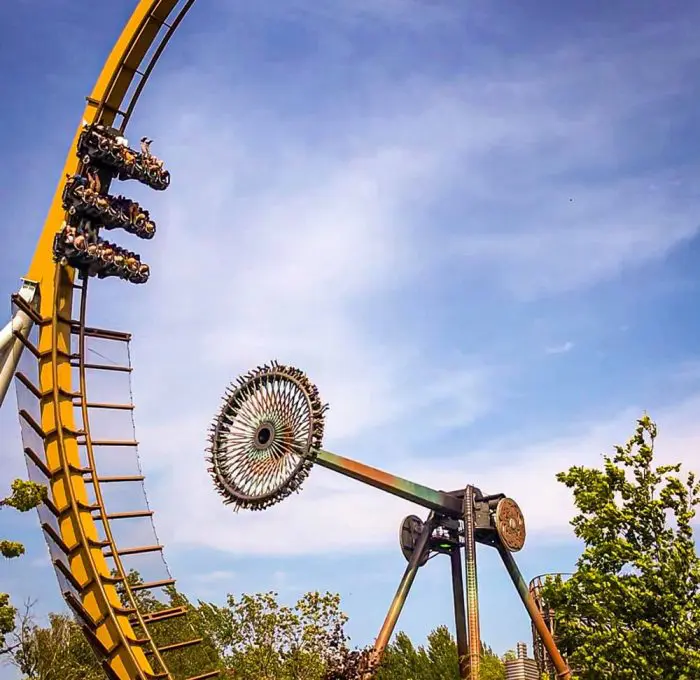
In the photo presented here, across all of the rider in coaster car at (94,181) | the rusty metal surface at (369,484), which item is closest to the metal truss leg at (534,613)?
the rusty metal surface at (369,484)

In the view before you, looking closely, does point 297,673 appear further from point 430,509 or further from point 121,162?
point 121,162

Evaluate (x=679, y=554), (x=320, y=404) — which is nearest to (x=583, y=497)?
(x=679, y=554)

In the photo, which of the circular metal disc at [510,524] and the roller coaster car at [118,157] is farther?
the circular metal disc at [510,524]

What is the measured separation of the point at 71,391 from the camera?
2158cm

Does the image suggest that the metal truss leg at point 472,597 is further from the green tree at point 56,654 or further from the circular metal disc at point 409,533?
the green tree at point 56,654

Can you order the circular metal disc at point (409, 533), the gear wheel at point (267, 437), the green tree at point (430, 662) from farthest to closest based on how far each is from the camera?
the green tree at point (430, 662) < the circular metal disc at point (409, 533) < the gear wheel at point (267, 437)

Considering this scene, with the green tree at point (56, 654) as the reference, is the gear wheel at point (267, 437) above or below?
above

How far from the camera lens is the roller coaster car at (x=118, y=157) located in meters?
21.4

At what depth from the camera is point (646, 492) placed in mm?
22234

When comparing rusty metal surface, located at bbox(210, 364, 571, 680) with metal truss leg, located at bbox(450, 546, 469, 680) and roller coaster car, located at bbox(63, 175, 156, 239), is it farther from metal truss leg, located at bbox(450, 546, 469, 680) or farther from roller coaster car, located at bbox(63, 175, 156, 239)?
roller coaster car, located at bbox(63, 175, 156, 239)

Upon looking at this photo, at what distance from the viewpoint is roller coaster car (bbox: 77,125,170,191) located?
21.4 meters

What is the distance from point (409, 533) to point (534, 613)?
736 centimetres

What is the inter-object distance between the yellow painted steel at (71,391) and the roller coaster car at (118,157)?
0.73 m

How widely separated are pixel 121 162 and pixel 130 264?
260 cm
